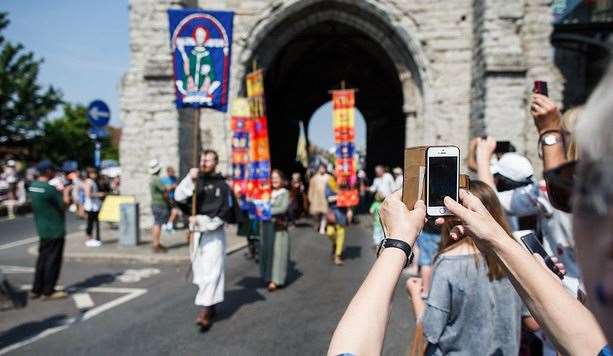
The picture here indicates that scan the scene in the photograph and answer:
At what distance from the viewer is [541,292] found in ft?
3.78

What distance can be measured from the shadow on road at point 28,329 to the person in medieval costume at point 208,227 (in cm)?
153

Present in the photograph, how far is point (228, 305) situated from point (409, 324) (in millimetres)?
2121

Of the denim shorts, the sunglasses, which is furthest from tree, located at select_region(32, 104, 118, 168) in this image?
the sunglasses

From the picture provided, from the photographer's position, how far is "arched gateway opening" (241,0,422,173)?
1207 centimetres

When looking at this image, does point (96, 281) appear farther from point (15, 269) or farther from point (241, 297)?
point (241, 297)

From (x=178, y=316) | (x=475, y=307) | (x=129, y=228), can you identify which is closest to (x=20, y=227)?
(x=129, y=228)

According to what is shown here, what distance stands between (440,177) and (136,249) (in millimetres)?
7882

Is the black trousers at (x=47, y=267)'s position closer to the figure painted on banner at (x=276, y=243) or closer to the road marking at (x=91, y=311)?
the road marking at (x=91, y=311)

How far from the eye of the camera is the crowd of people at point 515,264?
1.97 ft

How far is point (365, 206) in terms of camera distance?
19531 millimetres

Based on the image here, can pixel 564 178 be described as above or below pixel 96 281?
above

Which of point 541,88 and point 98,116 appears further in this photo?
point 98,116

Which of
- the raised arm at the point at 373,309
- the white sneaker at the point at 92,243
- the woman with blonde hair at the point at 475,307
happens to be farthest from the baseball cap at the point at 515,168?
the white sneaker at the point at 92,243

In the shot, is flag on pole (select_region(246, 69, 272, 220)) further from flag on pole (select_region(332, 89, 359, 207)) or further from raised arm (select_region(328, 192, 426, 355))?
raised arm (select_region(328, 192, 426, 355))
